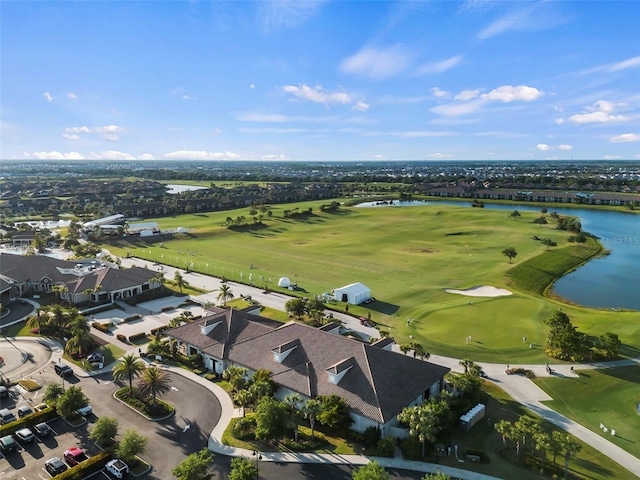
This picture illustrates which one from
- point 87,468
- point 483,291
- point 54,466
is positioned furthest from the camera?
point 483,291

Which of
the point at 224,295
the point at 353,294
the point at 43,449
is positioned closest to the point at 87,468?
the point at 43,449

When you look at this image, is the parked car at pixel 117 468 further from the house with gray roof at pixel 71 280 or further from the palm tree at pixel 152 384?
the house with gray roof at pixel 71 280

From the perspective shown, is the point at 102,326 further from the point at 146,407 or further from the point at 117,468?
the point at 117,468

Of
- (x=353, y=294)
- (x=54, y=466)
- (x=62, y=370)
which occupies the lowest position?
(x=62, y=370)

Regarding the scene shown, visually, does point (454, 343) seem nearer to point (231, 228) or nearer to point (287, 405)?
point (287, 405)

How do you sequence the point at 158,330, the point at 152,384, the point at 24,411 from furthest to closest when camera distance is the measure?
the point at 158,330 → the point at 152,384 → the point at 24,411

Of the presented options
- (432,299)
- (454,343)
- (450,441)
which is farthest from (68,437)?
(432,299)

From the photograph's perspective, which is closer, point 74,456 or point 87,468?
point 87,468
